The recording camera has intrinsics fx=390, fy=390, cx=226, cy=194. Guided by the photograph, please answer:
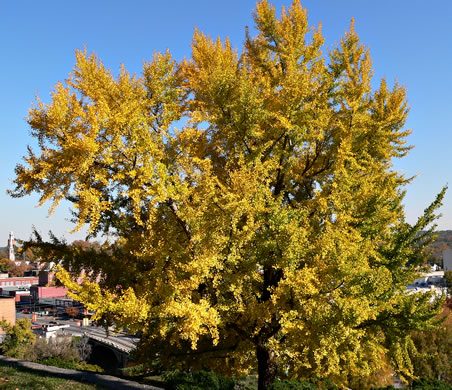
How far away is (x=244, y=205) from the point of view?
8.02 meters

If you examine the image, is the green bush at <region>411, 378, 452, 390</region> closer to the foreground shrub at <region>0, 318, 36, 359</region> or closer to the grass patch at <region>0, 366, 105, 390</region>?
the grass patch at <region>0, 366, 105, 390</region>

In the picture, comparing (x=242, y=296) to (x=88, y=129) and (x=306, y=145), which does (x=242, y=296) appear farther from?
(x=88, y=129)

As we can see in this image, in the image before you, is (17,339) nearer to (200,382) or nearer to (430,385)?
(200,382)

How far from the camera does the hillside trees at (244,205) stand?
8.09 meters

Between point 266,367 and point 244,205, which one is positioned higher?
point 244,205

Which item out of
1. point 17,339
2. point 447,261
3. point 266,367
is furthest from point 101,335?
point 447,261

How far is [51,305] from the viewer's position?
260 feet

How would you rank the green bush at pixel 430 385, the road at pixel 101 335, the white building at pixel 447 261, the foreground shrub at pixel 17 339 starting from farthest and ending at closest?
the white building at pixel 447 261, the road at pixel 101 335, the foreground shrub at pixel 17 339, the green bush at pixel 430 385

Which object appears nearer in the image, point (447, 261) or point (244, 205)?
point (244, 205)

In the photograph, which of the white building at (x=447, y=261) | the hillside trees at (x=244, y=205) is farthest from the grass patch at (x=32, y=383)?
the white building at (x=447, y=261)

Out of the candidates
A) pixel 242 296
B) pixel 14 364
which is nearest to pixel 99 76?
pixel 242 296

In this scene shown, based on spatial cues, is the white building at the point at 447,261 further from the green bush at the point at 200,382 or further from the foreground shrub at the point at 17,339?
the green bush at the point at 200,382

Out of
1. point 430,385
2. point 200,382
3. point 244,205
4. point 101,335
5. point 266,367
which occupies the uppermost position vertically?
point 244,205

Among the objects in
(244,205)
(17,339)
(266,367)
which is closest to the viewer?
(244,205)
